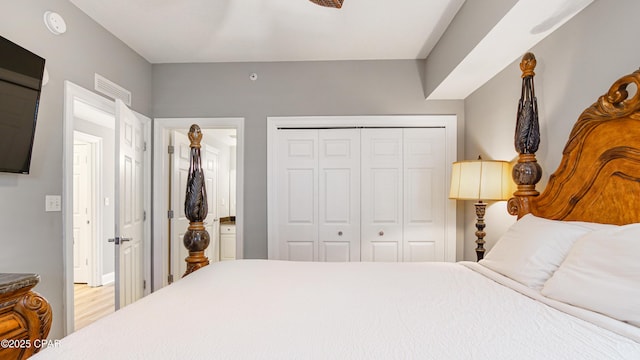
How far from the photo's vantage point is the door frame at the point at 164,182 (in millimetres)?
3223

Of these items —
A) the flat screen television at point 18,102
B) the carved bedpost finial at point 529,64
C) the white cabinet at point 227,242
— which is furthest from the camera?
the white cabinet at point 227,242

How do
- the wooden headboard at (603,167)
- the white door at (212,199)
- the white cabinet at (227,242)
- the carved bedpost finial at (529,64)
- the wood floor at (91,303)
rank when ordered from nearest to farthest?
1. the wooden headboard at (603,167)
2. the carved bedpost finial at (529,64)
3. the wood floor at (91,303)
4. the white door at (212,199)
5. the white cabinet at (227,242)

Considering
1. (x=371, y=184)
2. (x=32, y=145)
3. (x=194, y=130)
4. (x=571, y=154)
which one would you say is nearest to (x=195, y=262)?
(x=194, y=130)

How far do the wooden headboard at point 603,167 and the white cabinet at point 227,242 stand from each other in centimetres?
400

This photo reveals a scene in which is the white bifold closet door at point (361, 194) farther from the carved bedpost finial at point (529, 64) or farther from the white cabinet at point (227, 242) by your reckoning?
the white cabinet at point (227, 242)

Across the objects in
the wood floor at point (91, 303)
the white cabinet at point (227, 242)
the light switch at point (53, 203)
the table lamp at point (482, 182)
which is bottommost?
the wood floor at point (91, 303)

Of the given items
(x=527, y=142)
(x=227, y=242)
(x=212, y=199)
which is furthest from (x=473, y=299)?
(x=227, y=242)

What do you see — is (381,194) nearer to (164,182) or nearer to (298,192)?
(298,192)

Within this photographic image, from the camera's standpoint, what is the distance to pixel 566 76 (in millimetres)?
1754

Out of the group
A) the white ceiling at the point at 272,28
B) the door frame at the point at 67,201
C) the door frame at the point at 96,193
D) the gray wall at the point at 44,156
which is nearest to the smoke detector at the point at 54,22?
the gray wall at the point at 44,156

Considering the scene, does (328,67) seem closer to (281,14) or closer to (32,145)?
(281,14)

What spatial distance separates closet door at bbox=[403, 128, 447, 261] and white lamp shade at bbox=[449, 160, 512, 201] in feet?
2.49

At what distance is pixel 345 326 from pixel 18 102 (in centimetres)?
211

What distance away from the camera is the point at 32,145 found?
1888 millimetres
